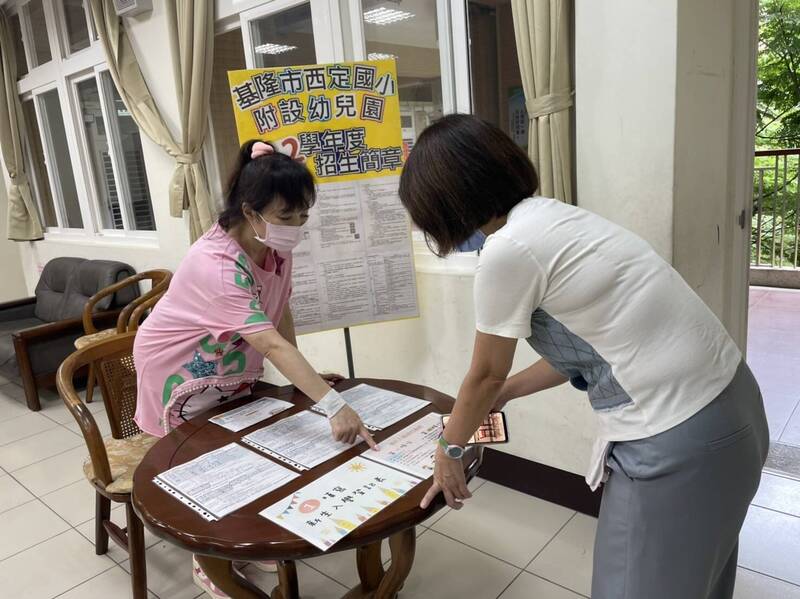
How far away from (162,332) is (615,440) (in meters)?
1.34

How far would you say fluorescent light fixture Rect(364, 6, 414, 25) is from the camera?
2.72m

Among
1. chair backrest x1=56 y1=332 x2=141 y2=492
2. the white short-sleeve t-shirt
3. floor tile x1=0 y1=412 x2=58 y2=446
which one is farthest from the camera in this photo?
floor tile x1=0 y1=412 x2=58 y2=446

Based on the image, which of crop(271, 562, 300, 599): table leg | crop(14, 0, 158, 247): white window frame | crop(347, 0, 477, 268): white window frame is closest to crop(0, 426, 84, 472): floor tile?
crop(14, 0, 158, 247): white window frame

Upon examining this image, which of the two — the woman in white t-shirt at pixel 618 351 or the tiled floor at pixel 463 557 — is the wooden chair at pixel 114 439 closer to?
the tiled floor at pixel 463 557

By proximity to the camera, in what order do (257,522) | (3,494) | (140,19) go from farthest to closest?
(140,19), (3,494), (257,522)

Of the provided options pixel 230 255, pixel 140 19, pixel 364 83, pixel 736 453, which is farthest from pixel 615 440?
pixel 140 19

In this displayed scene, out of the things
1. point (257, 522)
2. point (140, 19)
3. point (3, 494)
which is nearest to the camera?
point (257, 522)

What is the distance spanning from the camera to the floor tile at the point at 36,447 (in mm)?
3209

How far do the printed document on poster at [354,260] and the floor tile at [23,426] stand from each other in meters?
2.33

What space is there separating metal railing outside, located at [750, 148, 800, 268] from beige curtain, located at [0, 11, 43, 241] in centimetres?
683

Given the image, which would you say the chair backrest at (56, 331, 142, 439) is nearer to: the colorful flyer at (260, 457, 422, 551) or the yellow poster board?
the yellow poster board

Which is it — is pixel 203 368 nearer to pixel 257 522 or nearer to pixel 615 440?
pixel 257 522

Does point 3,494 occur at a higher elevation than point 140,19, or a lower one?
lower

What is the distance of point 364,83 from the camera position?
7.57 ft
